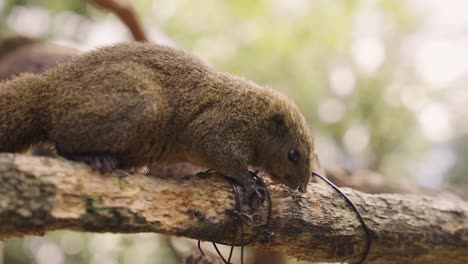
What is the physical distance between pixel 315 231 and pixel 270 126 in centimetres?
75

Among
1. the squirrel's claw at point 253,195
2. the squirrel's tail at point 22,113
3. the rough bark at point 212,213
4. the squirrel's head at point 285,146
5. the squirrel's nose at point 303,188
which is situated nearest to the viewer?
the rough bark at point 212,213

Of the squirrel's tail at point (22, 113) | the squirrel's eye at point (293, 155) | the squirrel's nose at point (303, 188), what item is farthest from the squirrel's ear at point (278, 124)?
the squirrel's tail at point (22, 113)

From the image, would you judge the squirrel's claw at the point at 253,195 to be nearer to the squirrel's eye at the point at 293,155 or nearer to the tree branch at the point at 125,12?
the squirrel's eye at the point at 293,155

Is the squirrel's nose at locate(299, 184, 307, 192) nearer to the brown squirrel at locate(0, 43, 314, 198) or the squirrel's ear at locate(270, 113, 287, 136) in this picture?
the brown squirrel at locate(0, 43, 314, 198)

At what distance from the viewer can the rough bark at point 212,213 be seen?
2.65m

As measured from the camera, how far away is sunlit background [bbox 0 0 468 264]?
9.62 metres

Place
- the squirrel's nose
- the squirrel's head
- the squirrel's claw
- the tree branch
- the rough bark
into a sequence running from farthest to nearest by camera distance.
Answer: the tree branch < the squirrel's head < the squirrel's nose < the squirrel's claw < the rough bark

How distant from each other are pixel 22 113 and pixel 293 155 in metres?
1.73

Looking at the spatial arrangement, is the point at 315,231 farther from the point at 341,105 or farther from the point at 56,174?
the point at 341,105

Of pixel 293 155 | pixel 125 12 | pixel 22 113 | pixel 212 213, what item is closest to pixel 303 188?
pixel 293 155

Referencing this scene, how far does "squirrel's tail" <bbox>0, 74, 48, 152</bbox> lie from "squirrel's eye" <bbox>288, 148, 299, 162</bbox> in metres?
1.57

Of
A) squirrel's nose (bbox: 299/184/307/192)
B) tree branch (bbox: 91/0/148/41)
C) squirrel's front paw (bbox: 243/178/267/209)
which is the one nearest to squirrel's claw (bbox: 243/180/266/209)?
squirrel's front paw (bbox: 243/178/267/209)

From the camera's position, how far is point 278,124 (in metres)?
3.94

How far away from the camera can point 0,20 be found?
8984mm
